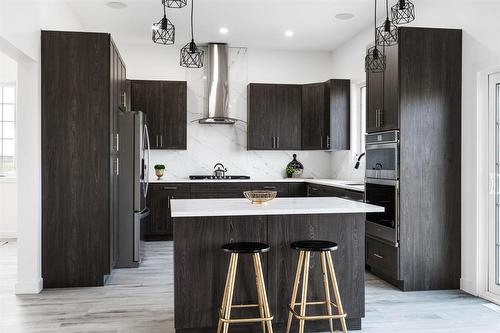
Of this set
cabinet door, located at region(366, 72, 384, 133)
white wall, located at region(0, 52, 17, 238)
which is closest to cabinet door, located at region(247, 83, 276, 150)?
cabinet door, located at region(366, 72, 384, 133)

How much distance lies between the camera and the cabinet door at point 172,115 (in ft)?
22.0

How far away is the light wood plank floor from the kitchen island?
343 mm

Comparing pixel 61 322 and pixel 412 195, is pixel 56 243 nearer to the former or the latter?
pixel 61 322

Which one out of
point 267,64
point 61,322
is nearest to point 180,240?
point 61,322

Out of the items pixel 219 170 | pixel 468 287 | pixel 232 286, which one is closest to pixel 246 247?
pixel 232 286

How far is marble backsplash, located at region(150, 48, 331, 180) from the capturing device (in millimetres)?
7062

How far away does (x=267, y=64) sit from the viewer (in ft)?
23.8

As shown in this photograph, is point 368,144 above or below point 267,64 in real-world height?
below

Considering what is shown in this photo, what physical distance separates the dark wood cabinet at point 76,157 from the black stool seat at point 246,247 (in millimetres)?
1873

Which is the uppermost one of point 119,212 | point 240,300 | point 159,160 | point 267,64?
point 267,64

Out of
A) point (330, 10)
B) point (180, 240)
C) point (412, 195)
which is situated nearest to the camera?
point (180, 240)

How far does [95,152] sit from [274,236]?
2.07 meters

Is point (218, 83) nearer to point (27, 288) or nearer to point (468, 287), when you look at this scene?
point (27, 288)

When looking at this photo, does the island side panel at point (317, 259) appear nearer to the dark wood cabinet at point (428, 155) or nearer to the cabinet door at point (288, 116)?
the dark wood cabinet at point (428, 155)
